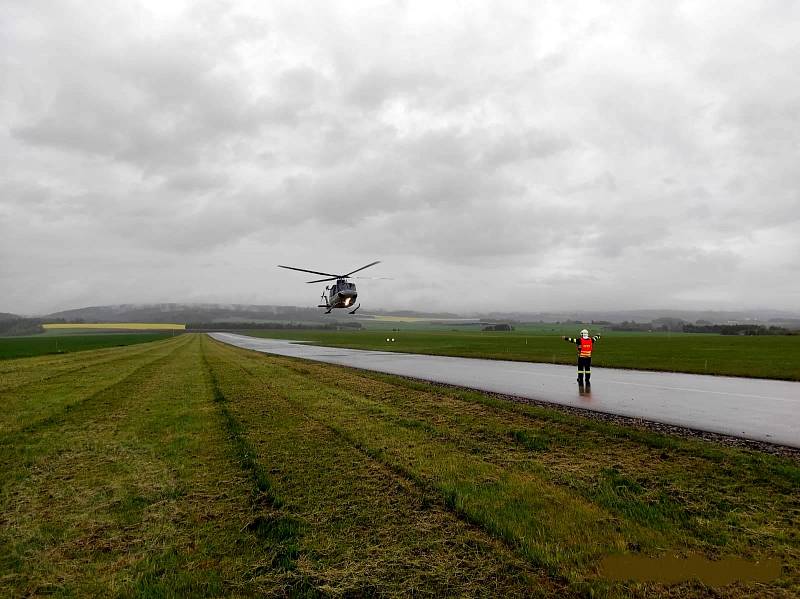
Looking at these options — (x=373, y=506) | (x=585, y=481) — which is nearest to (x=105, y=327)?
(x=373, y=506)

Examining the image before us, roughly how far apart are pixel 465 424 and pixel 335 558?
20.8 ft

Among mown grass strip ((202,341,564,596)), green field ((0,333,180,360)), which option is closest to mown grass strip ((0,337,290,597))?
mown grass strip ((202,341,564,596))

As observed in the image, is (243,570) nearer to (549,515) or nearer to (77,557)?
(77,557)

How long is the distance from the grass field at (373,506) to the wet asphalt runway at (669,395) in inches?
89.6

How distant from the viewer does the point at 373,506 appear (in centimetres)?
562

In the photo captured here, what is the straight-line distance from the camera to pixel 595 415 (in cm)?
1109

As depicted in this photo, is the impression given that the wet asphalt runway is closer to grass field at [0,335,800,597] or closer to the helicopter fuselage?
grass field at [0,335,800,597]

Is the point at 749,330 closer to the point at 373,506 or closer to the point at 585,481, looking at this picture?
the point at 585,481

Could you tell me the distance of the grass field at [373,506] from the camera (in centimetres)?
407

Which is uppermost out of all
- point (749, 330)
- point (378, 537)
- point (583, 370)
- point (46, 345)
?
point (749, 330)

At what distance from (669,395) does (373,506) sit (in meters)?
12.6

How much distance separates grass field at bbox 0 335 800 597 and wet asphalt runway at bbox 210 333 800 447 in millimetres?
2276

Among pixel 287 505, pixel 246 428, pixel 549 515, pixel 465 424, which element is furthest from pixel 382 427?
pixel 549 515

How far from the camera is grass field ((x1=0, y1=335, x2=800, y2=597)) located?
13.3 feet
